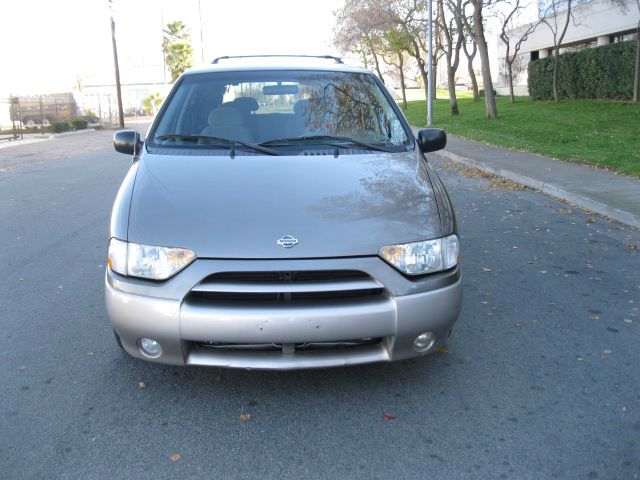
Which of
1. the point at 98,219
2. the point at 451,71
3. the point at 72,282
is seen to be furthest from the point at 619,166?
the point at 451,71

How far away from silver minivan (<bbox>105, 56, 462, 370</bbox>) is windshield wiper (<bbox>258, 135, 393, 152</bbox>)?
305mm

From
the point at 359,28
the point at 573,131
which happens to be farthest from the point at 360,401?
the point at 359,28

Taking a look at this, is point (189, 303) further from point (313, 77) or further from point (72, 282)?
point (72, 282)

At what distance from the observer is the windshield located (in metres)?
4.29

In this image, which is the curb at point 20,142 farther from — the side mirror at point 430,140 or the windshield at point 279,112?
the side mirror at point 430,140

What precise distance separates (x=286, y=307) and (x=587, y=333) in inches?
94.0

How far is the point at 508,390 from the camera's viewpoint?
3.56 m

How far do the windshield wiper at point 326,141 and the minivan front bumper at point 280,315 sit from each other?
1256 mm

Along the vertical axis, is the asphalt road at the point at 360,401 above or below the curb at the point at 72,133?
below

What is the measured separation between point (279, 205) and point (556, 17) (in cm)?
3953

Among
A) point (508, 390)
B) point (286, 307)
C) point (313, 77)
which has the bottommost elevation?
point (508, 390)

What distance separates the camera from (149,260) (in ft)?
10.4

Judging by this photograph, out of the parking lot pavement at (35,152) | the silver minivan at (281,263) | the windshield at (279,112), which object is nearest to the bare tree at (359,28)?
the parking lot pavement at (35,152)

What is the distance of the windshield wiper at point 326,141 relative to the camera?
4.19m
